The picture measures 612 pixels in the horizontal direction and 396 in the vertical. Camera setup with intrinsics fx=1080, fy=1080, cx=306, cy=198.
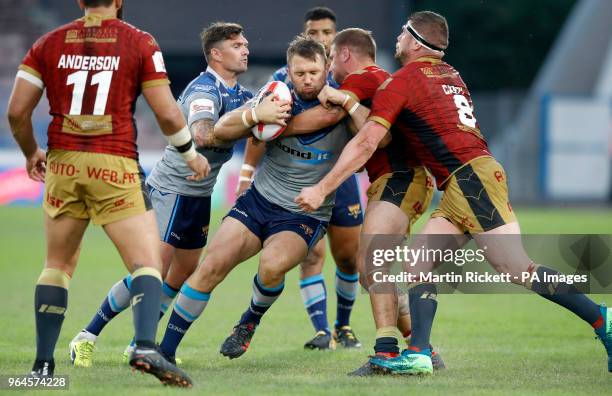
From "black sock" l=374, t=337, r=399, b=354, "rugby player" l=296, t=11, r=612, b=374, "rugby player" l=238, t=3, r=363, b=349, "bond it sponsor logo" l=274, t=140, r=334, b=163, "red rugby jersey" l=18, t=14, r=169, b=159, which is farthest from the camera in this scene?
"rugby player" l=238, t=3, r=363, b=349

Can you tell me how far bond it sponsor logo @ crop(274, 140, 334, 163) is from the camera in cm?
775

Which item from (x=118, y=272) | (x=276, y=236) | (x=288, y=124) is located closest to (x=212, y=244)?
(x=276, y=236)

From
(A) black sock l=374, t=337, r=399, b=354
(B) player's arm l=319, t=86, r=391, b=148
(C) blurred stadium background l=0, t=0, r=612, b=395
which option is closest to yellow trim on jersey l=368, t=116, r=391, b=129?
(B) player's arm l=319, t=86, r=391, b=148

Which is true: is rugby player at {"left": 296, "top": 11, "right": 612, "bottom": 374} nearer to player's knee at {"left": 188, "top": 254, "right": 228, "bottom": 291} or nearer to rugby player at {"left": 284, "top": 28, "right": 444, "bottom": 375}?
rugby player at {"left": 284, "top": 28, "right": 444, "bottom": 375}

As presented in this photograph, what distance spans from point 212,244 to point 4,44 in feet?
93.7

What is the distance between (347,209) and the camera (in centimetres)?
917

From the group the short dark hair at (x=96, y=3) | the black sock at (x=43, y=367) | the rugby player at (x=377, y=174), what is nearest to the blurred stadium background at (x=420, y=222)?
the black sock at (x=43, y=367)

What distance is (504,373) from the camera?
7.43 metres

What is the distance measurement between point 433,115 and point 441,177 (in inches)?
17.0

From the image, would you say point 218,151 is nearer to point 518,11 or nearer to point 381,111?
point 381,111

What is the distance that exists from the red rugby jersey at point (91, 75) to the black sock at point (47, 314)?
886 mm

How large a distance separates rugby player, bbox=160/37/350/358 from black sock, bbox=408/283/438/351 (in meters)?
0.90

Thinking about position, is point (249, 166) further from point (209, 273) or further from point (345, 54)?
point (209, 273)

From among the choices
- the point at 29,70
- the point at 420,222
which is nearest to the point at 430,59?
the point at 29,70
